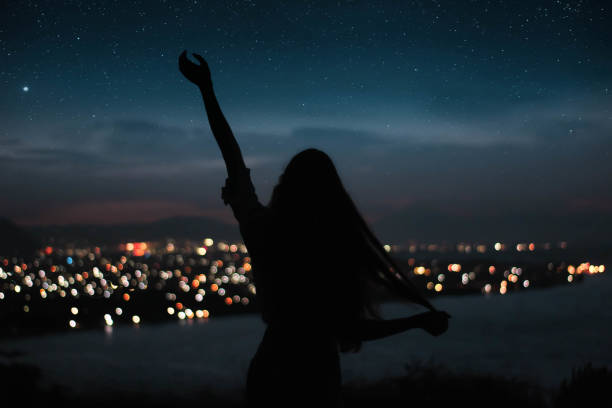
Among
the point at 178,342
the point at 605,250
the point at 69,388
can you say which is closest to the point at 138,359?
the point at 178,342

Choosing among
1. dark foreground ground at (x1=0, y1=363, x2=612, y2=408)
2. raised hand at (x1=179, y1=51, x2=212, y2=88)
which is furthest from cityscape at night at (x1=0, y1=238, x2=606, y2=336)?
raised hand at (x1=179, y1=51, x2=212, y2=88)

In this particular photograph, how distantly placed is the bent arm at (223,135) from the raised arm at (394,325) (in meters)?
0.80

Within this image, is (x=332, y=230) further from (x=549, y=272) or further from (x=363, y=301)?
(x=549, y=272)

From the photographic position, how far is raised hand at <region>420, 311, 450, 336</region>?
5.19 ft

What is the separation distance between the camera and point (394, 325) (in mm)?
1587

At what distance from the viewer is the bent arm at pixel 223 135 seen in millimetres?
1902

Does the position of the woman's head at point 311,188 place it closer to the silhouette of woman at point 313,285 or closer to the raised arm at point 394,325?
the silhouette of woman at point 313,285

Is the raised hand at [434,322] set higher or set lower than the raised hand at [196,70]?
lower

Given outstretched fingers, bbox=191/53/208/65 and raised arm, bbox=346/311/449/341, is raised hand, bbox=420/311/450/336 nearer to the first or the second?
raised arm, bbox=346/311/449/341

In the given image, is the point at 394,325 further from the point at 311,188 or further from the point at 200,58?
the point at 200,58

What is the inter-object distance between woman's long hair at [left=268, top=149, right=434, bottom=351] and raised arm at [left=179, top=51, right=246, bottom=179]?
0.27 meters

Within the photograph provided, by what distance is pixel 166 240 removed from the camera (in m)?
122

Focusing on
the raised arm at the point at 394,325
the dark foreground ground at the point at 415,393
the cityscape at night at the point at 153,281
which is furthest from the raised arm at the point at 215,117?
the cityscape at night at the point at 153,281

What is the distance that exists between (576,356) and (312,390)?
55553mm
